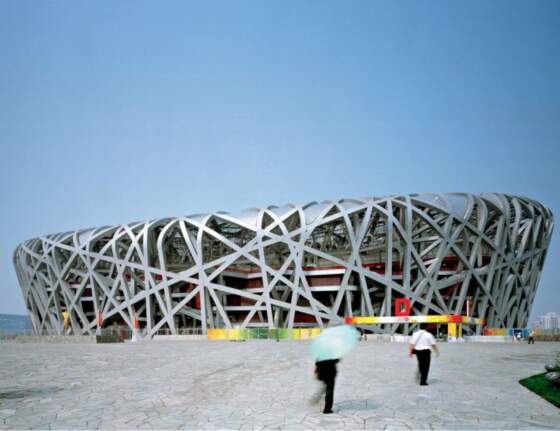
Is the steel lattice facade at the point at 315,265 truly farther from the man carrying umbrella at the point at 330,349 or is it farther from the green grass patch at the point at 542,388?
the man carrying umbrella at the point at 330,349

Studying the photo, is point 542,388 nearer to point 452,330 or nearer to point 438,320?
point 438,320

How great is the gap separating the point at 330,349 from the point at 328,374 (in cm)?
38

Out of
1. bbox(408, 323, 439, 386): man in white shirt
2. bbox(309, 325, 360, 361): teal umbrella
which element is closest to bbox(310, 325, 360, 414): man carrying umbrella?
bbox(309, 325, 360, 361): teal umbrella

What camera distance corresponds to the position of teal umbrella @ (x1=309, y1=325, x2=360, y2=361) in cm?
749

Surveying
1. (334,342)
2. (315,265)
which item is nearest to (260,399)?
(334,342)

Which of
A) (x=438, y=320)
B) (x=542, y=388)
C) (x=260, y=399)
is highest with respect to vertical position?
(x=260, y=399)

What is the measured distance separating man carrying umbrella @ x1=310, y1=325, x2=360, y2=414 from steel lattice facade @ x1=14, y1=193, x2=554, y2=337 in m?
41.1

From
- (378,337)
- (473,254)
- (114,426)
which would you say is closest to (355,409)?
(114,426)

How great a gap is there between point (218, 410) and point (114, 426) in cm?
168

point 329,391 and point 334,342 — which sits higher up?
point 334,342

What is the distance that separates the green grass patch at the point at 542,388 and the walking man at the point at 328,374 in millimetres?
3756

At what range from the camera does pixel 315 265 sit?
56250 mm

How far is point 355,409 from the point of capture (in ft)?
26.6

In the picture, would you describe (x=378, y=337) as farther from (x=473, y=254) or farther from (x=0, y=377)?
(x=0, y=377)
